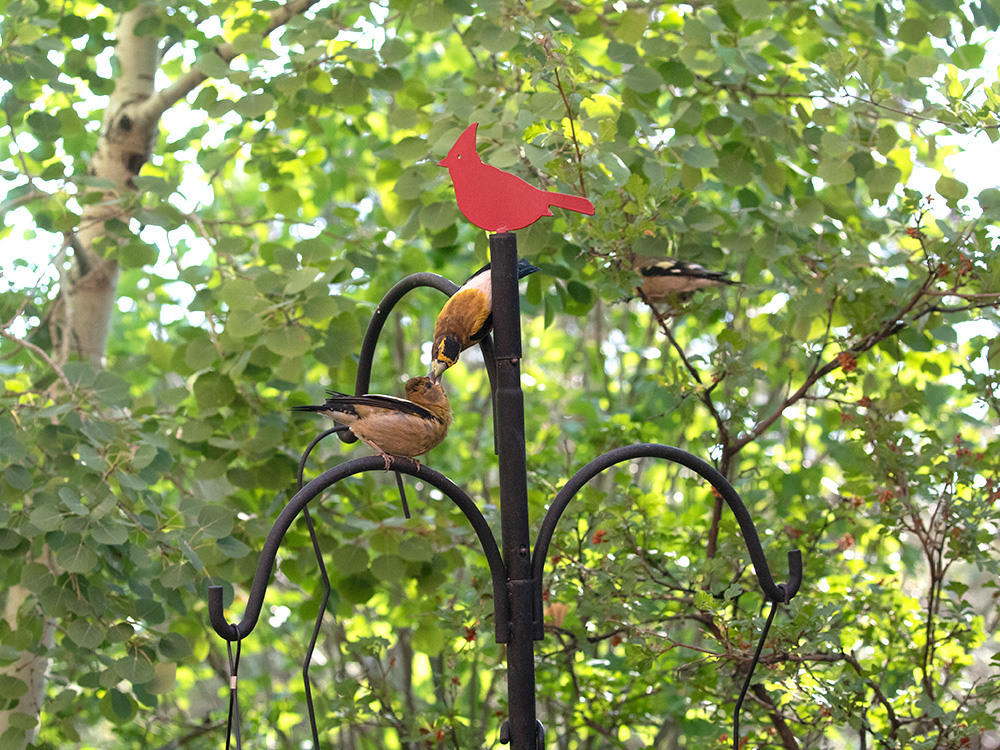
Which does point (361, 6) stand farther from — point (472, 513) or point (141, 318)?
point (141, 318)

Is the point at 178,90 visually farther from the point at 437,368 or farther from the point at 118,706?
the point at 437,368

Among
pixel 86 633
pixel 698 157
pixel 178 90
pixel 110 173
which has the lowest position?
pixel 86 633

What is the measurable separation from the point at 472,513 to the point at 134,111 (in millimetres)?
2190

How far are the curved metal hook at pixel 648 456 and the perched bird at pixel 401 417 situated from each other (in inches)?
7.2

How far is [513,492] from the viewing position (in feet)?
3.67

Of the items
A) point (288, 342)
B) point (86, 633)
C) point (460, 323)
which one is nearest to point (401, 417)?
point (460, 323)

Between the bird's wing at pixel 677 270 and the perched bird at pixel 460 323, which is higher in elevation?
the bird's wing at pixel 677 270

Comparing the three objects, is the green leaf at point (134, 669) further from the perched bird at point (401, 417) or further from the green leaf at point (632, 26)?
the green leaf at point (632, 26)

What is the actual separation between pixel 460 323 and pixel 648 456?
0.30 metres

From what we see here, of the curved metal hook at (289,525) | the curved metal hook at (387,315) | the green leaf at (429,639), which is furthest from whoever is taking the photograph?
the green leaf at (429,639)

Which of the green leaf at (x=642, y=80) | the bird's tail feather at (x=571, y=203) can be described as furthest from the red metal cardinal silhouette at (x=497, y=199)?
the green leaf at (x=642, y=80)

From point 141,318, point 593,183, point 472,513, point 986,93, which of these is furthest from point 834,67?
point 141,318

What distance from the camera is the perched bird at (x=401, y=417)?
1136 millimetres

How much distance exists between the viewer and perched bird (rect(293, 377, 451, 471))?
44.7 inches
